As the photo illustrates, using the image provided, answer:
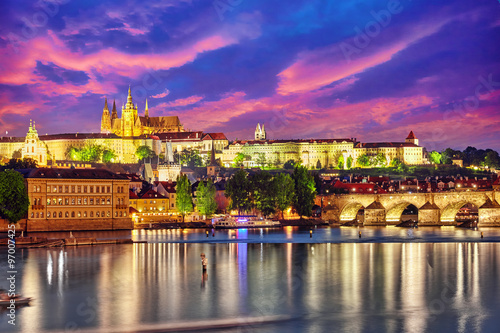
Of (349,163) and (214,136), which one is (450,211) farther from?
(214,136)

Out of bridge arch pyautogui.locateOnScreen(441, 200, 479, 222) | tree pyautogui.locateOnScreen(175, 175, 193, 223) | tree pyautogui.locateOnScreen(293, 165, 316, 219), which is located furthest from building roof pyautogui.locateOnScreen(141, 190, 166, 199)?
bridge arch pyautogui.locateOnScreen(441, 200, 479, 222)

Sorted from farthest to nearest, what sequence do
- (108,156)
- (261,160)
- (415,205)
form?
(261,160) < (108,156) < (415,205)

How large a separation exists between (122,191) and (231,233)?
36.7ft

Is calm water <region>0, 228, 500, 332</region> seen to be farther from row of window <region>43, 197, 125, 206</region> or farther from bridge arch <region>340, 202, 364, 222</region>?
bridge arch <region>340, 202, 364, 222</region>

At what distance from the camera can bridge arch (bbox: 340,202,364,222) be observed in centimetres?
7925

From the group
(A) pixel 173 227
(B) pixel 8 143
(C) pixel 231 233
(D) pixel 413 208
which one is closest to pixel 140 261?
(C) pixel 231 233

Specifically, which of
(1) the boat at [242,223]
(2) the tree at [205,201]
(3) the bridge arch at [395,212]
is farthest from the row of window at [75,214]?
(3) the bridge arch at [395,212]

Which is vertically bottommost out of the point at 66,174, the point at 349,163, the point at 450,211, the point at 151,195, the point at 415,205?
the point at 450,211

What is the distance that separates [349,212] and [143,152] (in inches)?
3302

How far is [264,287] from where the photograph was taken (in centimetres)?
2911

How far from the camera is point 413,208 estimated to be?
9188 centimetres

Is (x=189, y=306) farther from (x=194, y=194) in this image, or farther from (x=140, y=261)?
(x=194, y=194)

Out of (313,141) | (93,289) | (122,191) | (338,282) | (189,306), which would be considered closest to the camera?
(189,306)

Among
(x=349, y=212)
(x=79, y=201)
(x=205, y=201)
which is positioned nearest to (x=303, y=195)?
(x=349, y=212)
